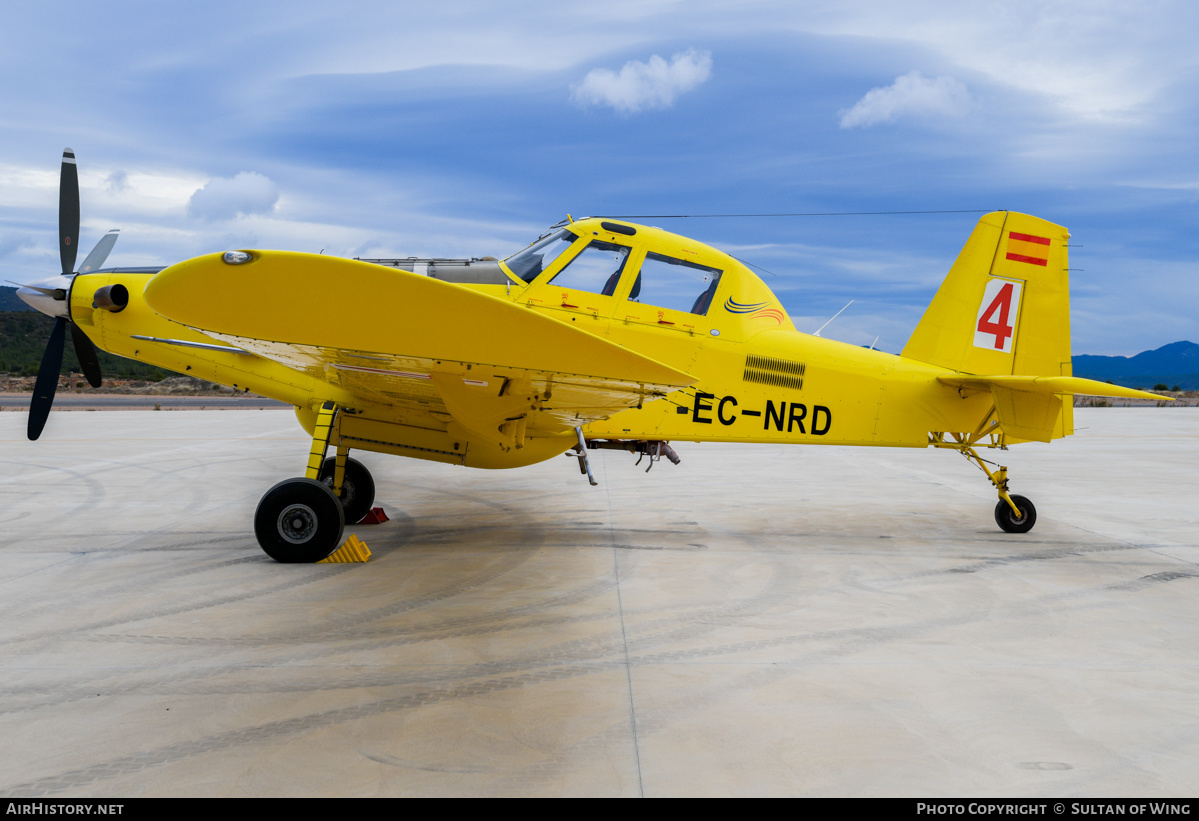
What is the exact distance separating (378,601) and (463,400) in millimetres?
1457

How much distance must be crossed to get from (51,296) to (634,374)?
220 inches

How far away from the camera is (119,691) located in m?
3.29

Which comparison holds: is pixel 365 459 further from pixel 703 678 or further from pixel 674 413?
pixel 703 678

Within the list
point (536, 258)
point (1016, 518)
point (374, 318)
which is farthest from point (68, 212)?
point (1016, 518)

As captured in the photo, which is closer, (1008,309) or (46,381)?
(46,381)

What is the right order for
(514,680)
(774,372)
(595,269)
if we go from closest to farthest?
(514,680) → (595,269) → (774,372)

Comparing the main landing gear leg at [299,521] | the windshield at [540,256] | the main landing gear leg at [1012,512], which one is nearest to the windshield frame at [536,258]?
the windshield at [540,256]

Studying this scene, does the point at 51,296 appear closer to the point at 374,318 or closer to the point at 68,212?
the point at 68,212

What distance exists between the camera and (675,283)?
6.50 m

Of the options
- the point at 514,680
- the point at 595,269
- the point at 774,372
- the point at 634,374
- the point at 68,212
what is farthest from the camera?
the point at 68,212

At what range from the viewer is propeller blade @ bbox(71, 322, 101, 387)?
6910 mm

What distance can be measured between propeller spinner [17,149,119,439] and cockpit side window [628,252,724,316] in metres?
5.04

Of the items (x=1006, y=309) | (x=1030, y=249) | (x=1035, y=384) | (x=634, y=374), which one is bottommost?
(x=634, y=374)

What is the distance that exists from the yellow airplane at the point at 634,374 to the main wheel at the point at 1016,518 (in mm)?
21
